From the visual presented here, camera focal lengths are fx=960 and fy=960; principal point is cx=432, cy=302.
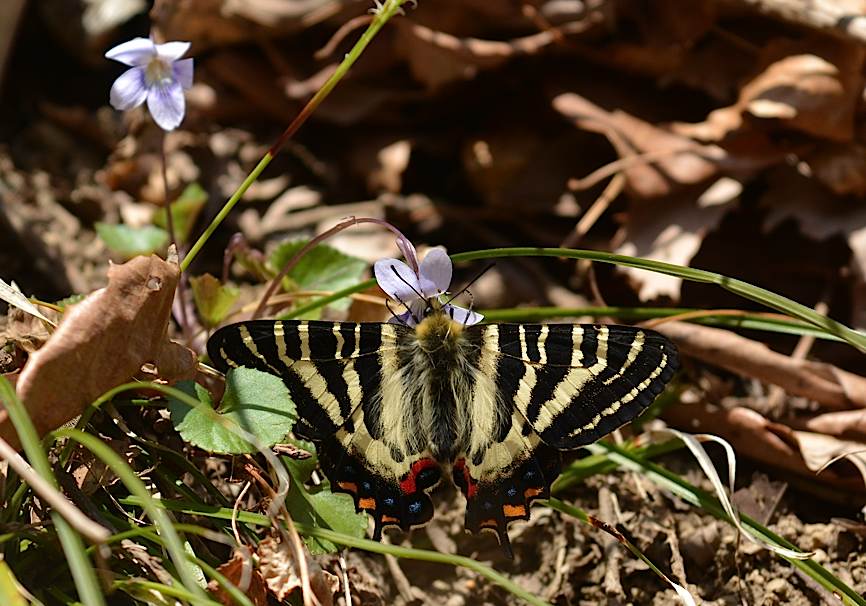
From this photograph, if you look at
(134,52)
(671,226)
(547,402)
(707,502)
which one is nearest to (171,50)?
(134,52)

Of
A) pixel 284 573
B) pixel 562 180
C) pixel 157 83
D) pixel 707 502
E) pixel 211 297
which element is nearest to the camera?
Result: pixel 284 573

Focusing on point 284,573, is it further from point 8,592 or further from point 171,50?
point 171,50

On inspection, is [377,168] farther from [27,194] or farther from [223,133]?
[27,194]

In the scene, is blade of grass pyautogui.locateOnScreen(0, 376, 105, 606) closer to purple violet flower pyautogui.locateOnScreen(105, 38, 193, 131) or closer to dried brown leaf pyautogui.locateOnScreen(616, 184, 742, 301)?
purple violet flower pyautogui.locateOnScreen(105, 38, 193, 131)

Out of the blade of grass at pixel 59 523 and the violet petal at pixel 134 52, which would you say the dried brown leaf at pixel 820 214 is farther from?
the blade of grass at pixel 59 523

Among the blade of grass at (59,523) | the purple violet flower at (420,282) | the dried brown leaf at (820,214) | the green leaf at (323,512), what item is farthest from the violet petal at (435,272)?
the dried brown leaf at (820,214)

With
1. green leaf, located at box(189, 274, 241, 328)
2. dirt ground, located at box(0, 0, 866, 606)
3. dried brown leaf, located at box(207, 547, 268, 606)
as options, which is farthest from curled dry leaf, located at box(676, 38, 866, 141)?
dried brown leaf, located at box(207, 547, 268, 606)

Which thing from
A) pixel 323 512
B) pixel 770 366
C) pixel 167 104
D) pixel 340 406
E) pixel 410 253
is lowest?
pixel 770 366
